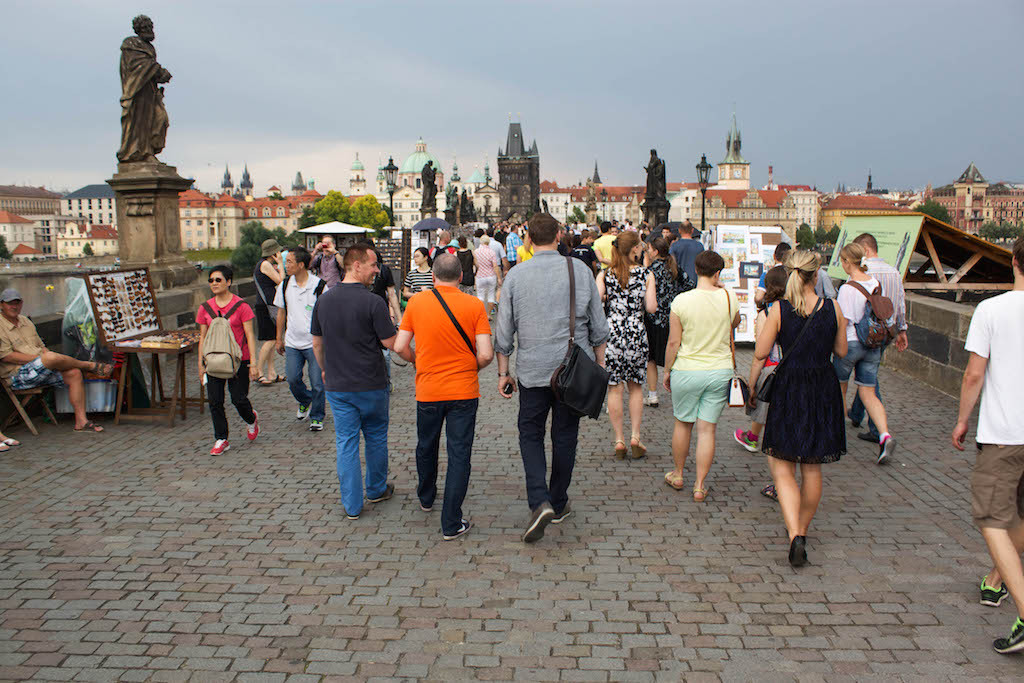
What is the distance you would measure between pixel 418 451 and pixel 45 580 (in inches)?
88.6

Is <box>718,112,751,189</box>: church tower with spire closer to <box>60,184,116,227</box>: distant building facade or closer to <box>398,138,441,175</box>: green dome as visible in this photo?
<box>398,138,441,175</box>: green dome

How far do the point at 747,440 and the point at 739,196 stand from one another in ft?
505

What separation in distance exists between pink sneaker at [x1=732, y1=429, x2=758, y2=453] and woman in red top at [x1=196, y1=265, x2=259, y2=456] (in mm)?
4381

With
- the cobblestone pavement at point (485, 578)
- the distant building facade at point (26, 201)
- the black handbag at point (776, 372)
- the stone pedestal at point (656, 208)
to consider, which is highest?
the distant building facade at point (26, 201)

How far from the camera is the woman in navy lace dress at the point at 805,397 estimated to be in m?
4.86

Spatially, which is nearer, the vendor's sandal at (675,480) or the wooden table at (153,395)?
the vendor's sandal at (675,480)

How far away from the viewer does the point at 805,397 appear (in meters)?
4.89

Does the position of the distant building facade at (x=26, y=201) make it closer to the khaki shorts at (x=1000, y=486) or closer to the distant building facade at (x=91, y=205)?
the distant building facade at (x=91, y=205)

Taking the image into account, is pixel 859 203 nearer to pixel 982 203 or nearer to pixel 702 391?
pixel 982 203

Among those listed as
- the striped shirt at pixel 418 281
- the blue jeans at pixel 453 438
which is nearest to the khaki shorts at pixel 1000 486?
the blue jeans at pixel 453 438

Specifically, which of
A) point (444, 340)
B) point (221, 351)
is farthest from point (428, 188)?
point (444, 340)

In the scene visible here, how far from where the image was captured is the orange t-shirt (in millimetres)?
5168

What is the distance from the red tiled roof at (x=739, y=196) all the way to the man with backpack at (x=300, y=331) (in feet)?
484

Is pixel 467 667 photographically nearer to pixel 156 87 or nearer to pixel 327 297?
pixel 327 297
